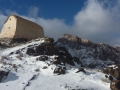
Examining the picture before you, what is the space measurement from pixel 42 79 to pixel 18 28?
663 inches

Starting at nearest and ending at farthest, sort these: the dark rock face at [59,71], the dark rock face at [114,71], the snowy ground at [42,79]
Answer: the snowy ground at [42,79] < the dark rock face at [59,71] < the dark rock face at [114,71]

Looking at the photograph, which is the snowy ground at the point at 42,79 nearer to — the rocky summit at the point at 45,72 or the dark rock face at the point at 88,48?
the rocky summit at the point at 45,72

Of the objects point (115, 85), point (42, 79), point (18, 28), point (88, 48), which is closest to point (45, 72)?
point (42, 79)

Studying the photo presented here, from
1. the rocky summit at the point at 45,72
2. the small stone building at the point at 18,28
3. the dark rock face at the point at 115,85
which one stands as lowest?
the dark rock face at the point at 115,85

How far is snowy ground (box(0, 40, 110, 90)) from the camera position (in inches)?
735

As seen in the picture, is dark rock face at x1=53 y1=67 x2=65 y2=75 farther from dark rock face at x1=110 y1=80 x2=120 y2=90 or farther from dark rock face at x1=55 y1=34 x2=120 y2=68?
dark rock face at x1=55 y1=34 x2=120 y2=68

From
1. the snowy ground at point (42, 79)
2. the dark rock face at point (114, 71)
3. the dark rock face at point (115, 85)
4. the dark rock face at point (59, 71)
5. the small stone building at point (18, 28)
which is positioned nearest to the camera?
the snowy ground at point (42, 79)

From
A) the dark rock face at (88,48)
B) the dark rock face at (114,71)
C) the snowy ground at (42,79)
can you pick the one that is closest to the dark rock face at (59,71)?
the snowy ground at (42,79)

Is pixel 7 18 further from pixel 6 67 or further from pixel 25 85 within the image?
pixel 25 85

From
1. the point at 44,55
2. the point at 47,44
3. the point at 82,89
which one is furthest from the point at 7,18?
the point at 82,89

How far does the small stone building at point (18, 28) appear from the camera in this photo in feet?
115

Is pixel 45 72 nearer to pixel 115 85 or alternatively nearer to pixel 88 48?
pixel 115 85

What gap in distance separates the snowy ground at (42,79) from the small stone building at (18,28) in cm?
1069

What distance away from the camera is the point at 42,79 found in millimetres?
20406
